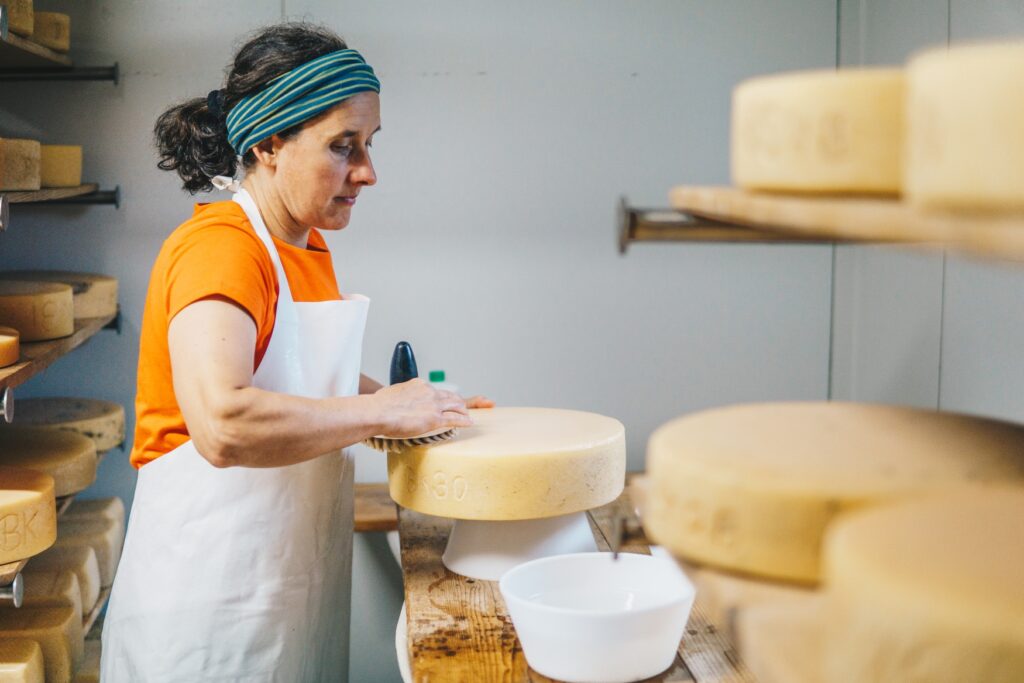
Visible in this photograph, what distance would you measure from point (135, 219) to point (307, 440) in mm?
1628

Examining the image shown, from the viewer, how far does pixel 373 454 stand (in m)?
3.19

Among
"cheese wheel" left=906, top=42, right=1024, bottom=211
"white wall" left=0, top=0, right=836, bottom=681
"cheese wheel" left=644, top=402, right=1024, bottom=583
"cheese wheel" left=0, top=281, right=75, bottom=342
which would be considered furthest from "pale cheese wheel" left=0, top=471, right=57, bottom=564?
"cheese wheel" left=906, top=42, right=1024, bottom=211

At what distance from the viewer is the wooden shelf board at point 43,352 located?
7.02 ft

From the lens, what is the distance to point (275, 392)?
175 cm

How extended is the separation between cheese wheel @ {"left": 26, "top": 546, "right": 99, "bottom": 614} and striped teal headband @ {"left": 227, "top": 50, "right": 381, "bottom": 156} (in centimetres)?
124

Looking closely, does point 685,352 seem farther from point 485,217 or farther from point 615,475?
point 615,475

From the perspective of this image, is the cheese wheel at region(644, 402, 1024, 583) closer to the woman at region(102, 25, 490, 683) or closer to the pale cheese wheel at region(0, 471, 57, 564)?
the woman at region(102, 25, 490, 683)

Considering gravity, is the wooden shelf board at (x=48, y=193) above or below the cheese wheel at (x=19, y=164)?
below

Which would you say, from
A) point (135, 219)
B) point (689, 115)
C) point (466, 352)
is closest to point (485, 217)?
point (466, 352)

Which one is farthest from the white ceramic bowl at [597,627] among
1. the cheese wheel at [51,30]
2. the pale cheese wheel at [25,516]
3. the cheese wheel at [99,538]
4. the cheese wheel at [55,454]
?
the cheese wheel at [51,30]

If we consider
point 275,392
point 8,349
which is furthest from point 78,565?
point 275,392

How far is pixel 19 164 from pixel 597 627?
171 cm

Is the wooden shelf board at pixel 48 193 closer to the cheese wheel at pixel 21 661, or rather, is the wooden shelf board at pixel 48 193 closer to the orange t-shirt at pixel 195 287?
the orange t-shirt at pixel 195 287

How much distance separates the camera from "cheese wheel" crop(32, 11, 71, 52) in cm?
276
